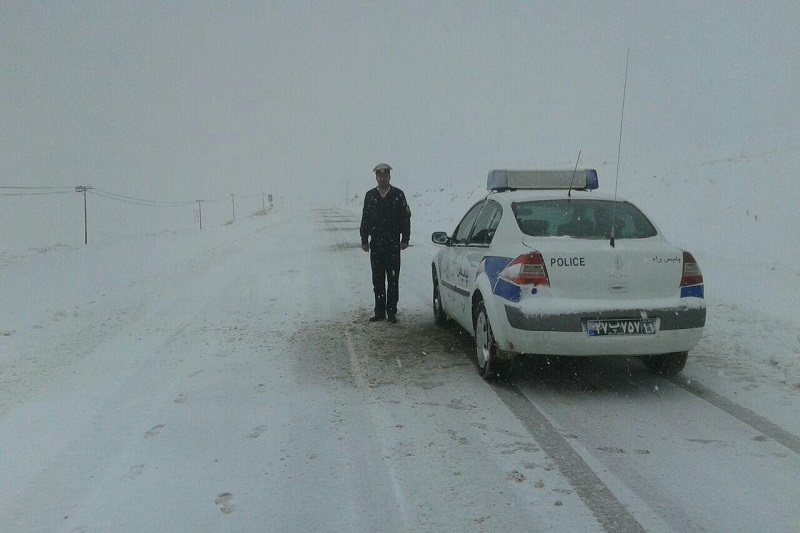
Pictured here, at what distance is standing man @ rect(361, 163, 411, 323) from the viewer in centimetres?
739

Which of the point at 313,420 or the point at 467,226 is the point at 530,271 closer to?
the point at 313,420

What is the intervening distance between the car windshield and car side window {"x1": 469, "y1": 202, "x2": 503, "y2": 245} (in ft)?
1.03

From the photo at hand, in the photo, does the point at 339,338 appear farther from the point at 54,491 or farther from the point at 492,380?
the point at 54,491

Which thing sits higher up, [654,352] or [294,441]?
[654,352]

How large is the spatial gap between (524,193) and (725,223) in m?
10.4

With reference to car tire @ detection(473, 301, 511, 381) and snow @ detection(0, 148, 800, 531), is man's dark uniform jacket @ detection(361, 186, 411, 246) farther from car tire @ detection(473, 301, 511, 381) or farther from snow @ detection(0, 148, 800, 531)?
car tire @ detection(473, 301, 511, 381)

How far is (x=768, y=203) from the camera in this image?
46.9 feet

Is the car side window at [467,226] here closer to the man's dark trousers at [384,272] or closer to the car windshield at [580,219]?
the man's dark trousers at [384,272]

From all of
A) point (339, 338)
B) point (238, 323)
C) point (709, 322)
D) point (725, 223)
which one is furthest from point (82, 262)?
point (725, 223)

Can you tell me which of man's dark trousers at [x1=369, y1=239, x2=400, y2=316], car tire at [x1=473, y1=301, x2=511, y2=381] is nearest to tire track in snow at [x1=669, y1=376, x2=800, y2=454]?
car tire at [x1=473, y1=301, x2=511, y2=381]

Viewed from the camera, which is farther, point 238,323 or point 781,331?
point 238,323

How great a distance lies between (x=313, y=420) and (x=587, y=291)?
2.22 meters

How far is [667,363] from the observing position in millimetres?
5055

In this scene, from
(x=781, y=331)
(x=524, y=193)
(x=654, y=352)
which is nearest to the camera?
(x=654, y=352)
